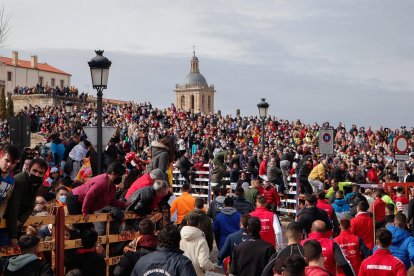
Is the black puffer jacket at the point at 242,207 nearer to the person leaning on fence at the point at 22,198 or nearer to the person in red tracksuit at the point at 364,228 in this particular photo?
the person in red tracksuit at the point at 364,228

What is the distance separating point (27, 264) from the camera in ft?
19.2

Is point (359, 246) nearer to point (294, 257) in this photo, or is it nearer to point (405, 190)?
point (294, 257)

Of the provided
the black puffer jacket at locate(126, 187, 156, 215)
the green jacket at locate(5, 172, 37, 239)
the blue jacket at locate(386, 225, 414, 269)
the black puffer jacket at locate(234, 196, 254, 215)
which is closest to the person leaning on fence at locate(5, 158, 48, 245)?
the green jacket at locate(5, 172, 37, 239)

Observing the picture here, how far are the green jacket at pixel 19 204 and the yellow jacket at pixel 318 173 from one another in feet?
46.3

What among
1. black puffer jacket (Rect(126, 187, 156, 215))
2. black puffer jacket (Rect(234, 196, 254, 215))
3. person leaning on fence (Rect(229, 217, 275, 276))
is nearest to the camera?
person leaning on fence (Rect(229, 217, 275, 276))

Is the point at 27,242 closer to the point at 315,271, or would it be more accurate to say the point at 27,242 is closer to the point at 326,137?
the point at 315,271

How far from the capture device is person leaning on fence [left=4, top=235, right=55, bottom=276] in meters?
5.82

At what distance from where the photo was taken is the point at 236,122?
133ft

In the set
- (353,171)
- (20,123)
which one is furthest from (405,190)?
(20,123)

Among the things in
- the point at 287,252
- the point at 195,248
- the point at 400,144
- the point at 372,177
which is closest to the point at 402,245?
the point at 287,252

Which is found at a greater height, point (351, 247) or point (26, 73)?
point (26, 73)

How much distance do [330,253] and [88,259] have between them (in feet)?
9.79

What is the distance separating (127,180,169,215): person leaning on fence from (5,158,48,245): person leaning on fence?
195cm

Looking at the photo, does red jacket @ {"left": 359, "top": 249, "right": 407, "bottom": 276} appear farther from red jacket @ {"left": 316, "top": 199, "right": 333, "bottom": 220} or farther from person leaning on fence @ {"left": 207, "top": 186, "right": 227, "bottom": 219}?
person leaning on fence @ {"left": 207, "top": 186, "right": 227, "bottom": 219}
